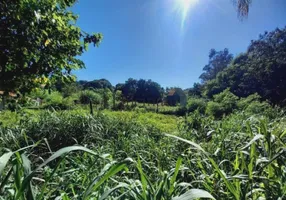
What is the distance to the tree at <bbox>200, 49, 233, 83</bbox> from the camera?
4500cm

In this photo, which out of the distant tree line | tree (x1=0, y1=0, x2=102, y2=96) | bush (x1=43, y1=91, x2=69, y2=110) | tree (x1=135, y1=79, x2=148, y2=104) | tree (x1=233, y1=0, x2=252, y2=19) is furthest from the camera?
tree (x1=135, y1=79, x2=148, y2=104)

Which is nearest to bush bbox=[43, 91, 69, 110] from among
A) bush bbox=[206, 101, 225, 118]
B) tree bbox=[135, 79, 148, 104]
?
bush bbox=[206, 101, 225, 118]

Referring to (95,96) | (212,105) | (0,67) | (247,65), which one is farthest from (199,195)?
(247,65)

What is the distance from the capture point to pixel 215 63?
1809 inches

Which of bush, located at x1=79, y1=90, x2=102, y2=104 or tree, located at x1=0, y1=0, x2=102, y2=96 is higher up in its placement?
bush, located at x1=79, y1=90, x2=102, y2=104

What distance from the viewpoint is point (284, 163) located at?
1297 mm

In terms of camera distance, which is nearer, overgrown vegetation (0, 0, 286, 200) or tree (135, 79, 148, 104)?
overgrown vegetation (0, 0, 286, 200)

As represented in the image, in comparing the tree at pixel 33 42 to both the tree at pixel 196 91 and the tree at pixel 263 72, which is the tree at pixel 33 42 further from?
the tree at pixel 196 91

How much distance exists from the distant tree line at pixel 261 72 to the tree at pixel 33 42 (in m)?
19.9

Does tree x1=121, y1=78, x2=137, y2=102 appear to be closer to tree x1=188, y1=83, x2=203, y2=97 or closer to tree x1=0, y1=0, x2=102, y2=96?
tree x1=188, y1=83, x2=203, y2=97

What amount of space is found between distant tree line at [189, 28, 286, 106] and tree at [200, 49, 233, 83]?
17161mm

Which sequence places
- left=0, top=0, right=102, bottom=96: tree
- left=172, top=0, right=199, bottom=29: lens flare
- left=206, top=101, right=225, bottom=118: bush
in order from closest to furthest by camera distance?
1. left=0, top=0, right=102, bottom=96: tree
2. left=172, top=0, right=199, bottom=29: lens flare
3. left=206, top=101, right=225, bottom=118: bush

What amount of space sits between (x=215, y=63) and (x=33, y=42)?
45724 millimetres

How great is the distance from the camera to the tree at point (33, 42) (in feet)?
9.72
